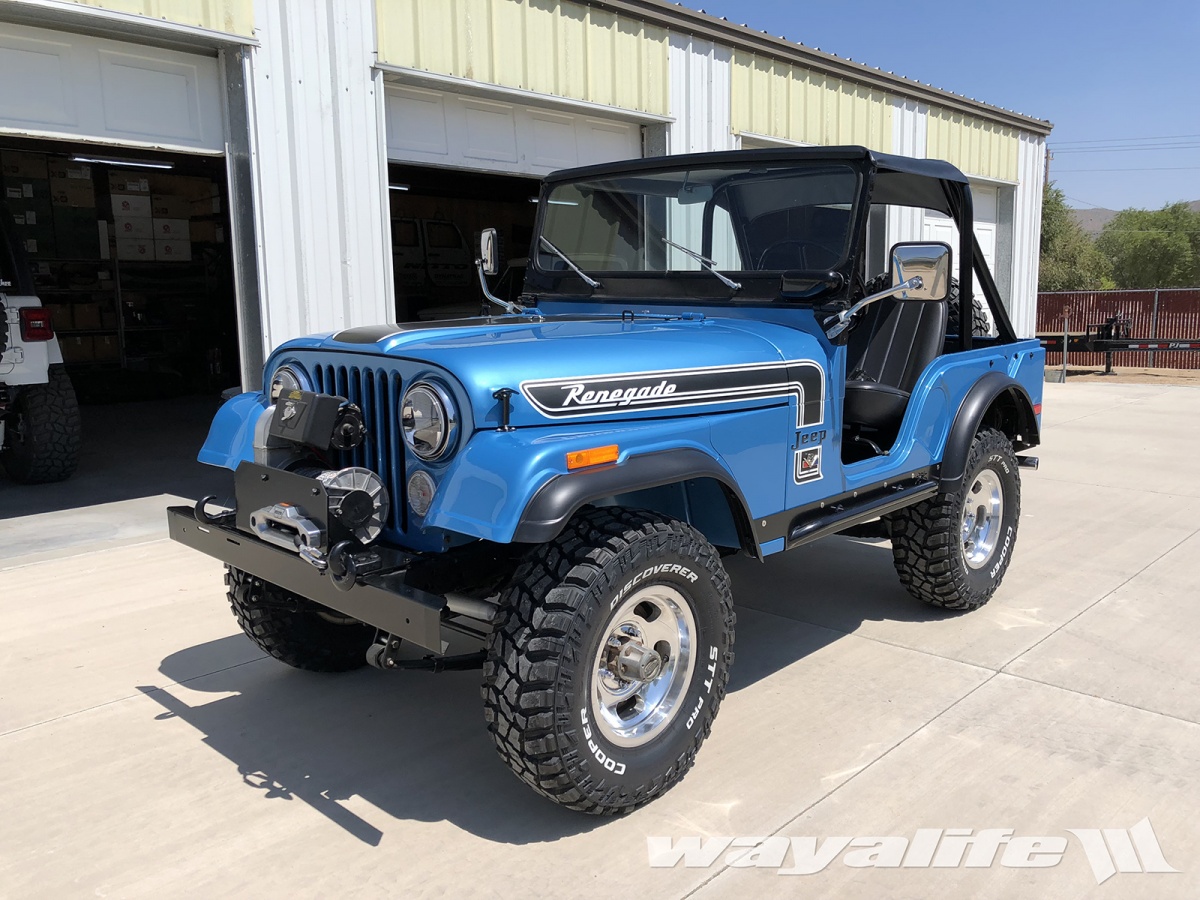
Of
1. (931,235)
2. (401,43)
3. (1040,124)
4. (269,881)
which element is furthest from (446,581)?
(1040,124)

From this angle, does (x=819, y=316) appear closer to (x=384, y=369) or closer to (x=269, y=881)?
(x=384, y=369)

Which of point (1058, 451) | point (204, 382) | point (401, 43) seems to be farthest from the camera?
point (204, 382)

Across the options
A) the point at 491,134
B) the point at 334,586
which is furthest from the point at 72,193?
the point at 334,586

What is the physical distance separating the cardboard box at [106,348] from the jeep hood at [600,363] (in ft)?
38.9

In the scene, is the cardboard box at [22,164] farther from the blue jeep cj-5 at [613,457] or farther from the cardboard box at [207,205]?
the blue jeep cj-5 at [613,457]

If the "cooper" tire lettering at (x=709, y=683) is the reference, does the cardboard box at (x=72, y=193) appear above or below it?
above

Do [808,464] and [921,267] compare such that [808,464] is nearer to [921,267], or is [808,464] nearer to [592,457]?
[921,267]

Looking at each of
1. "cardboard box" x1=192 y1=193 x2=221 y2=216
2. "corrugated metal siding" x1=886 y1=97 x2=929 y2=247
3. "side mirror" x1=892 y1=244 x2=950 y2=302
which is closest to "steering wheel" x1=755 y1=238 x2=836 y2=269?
"side mirror" x1=892 y1=244 x2=950 y2=302

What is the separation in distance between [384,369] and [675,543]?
957 millimetres

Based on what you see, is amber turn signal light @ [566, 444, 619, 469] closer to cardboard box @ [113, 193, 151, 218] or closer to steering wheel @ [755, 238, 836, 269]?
steering wheel @ [755, 238, 836, 269]

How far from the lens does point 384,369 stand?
9.12ft

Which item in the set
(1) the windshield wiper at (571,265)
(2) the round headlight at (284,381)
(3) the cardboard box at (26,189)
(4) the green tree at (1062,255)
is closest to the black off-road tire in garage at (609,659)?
(2) the round headlight at (284,381)

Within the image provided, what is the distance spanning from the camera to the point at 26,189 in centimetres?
1276

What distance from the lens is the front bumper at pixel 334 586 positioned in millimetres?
2395
